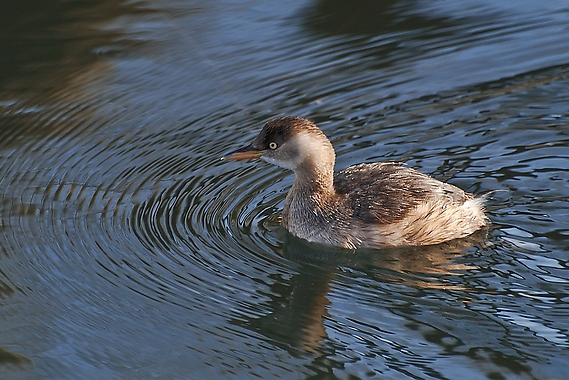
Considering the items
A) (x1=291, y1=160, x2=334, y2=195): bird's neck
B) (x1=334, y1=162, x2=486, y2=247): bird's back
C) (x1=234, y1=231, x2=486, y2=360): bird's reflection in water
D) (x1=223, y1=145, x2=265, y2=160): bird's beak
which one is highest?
(x1=223, y1=145, x2=265, y2=160): bird's beak

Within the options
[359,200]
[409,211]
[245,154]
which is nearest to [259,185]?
[245,154]

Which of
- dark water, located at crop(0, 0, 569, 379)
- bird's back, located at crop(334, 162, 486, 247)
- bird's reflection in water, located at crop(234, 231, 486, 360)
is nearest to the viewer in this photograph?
dark water, located at crop(0, 0, 569, 379)

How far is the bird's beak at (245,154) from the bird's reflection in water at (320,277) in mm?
676

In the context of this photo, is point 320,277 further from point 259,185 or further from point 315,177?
point 259,185

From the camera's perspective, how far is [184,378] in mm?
5512

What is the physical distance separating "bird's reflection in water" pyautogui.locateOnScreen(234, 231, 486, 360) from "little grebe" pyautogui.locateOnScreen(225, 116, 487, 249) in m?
0.10

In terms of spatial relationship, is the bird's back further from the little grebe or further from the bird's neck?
the bird's neck

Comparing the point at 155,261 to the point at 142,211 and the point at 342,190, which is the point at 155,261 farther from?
the point at 342,190

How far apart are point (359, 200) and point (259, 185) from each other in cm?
105

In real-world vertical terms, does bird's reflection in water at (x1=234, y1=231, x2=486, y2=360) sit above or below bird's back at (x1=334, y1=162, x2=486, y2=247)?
below

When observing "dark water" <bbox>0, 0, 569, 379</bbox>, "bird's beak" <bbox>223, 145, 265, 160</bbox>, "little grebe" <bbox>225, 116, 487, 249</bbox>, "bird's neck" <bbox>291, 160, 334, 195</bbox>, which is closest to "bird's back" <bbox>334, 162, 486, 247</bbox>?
"little grebe" <bbox>225, 116, 487, 249</bbox>

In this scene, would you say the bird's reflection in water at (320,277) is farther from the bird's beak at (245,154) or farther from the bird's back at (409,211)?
the bird's beak at (245,154)

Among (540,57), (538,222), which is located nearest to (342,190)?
(538,222)

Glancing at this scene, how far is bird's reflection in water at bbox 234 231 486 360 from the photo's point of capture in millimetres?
5992
